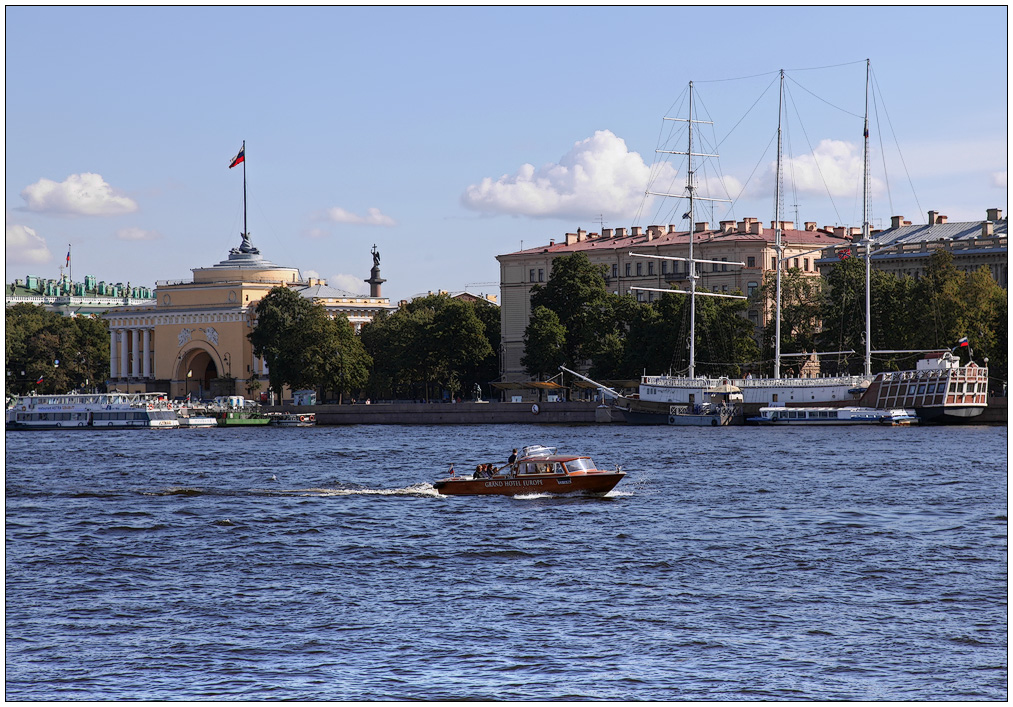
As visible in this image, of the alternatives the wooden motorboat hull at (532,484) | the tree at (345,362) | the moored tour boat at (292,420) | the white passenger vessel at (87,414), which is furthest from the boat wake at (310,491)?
the tree at (345,362)

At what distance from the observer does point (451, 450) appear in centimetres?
6269

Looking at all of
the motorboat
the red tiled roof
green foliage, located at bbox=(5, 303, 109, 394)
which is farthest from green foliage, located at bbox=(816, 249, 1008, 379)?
green foliage, located at bbox=(5, 303, 109, 394)

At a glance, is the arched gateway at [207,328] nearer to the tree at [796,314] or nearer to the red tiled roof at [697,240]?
the red tiled roof at [697,240]

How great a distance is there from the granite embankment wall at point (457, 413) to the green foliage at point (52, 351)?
34.0m

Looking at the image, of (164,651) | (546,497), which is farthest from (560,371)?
(164,651)

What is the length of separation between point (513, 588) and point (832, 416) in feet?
191

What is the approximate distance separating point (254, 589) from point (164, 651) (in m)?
5.25

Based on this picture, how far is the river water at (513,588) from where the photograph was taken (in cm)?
1878

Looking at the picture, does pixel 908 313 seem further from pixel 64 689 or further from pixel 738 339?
pixel 64 689

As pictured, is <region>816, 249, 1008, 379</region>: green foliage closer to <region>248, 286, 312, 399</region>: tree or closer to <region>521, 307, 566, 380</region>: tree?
<region>521, 307, 566, 380</region>: tree

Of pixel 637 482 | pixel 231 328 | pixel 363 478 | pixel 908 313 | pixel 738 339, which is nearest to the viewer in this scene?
pixel 637 482

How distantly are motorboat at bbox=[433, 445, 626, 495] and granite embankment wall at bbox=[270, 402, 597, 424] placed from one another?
51.1 metres

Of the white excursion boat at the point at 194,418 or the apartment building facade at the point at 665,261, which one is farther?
the apartment building facade at the point at 665,261

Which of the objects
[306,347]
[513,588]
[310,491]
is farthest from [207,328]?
[513,588]
